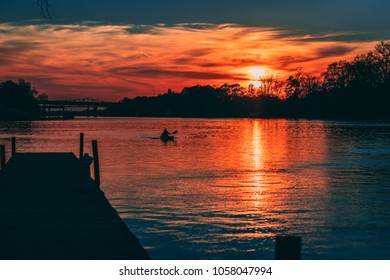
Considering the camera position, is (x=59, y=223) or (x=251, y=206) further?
(x=251, y=206)

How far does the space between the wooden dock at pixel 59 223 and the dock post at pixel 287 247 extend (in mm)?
4393

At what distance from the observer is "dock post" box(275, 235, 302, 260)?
8.45 metres

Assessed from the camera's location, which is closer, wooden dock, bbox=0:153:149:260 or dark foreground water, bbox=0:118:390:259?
wooden dock, bbox=0:153:149:260

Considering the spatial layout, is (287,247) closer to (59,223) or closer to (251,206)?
(59,223)

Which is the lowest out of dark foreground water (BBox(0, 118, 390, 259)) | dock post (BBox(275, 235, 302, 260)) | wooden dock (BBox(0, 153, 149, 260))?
dark foreground water (BBox(0, 118, 390, 259))

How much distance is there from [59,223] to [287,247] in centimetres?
871

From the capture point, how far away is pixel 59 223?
15.7 metres

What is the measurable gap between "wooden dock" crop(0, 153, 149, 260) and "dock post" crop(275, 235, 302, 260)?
439 cm

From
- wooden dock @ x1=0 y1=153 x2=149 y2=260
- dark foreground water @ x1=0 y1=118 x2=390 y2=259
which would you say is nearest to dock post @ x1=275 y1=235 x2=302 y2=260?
wooden dock @ x1=0 y1=153 x2=149 y2=260

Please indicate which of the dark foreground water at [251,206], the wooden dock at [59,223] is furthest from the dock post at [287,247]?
the dark foreground water at [251,206]

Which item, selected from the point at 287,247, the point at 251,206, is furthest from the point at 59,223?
the point at 251,206

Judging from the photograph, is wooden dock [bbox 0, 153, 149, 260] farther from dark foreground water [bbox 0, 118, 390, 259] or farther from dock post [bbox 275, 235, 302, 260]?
dock post [bbox 275, 235, 302, 260]
